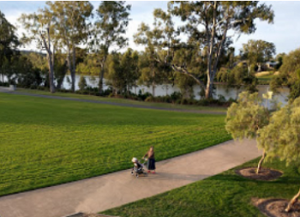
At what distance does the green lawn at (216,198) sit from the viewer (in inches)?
323

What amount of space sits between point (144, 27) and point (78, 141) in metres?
24.4

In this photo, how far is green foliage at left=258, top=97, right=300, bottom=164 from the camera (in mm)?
7645

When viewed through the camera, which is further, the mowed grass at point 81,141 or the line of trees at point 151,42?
the line of trees at point 151,42

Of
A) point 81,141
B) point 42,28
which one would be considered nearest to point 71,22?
point 42,28

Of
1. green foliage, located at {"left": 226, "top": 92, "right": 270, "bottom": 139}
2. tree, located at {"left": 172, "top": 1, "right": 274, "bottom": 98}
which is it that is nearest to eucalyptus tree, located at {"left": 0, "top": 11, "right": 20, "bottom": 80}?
tree, located at {"left": 172, "top": 1, "right": 274, "bottom": 98}

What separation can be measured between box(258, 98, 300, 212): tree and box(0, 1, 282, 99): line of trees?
26.7 metres

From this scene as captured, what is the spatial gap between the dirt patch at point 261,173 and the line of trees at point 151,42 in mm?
24703

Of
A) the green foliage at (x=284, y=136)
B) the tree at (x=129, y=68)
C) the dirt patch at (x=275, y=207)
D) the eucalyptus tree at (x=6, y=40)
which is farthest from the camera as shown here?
the eucalyptus tree at (x=6, y=40)

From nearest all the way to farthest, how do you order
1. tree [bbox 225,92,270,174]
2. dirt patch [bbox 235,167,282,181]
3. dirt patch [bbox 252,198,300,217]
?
1. dirt patch [bbox 252,198,300,217]
2. tree [bbox 225,92,270,174]
3. dirt patch [bbox 235,167,282,181]

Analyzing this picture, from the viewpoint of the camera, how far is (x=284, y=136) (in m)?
7.75

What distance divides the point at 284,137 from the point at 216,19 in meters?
29.8

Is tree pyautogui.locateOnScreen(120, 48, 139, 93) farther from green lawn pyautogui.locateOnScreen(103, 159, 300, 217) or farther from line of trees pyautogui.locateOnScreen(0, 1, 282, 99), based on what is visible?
green lawn pyautogui.locateOnScreen(103, 159, 300, 217)

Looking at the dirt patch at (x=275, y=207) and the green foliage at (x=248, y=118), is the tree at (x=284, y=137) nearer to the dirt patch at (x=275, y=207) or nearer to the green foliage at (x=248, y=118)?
the dirt patch at (x=275, y=207)

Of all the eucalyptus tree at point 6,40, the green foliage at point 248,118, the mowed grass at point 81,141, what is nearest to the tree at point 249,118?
the green foliage at point 248,118
